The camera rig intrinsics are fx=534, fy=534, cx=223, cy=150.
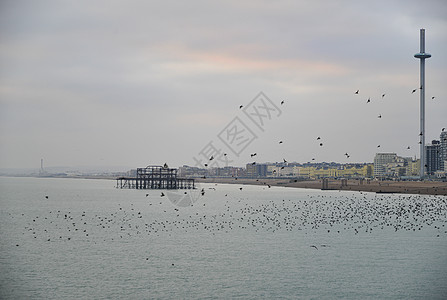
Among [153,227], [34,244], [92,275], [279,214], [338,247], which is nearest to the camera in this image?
[92,275]

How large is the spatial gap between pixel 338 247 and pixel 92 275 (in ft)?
64.7

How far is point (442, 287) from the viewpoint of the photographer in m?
29.1

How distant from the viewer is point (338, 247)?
42.2 m

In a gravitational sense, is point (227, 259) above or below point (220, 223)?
below

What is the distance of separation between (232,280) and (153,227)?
26991 mm

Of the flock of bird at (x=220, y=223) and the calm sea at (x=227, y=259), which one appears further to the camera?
the flock of bird at (x=220, y=223)

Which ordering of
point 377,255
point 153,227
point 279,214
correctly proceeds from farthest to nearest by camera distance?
1. point 279,214
2. point 153,227
3. point 377,255

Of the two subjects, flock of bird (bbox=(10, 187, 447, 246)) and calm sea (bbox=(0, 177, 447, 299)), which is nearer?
calm sea (bbox=(0, 177, 447, 299))

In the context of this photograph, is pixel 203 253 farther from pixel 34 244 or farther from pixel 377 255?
pixel 34 244

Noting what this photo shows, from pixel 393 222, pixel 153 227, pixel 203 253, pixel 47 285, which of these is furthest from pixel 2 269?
pixel 393 222

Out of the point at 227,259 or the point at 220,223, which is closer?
the point at 227,259

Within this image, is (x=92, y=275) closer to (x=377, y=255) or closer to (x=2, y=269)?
(x=2, y=269)

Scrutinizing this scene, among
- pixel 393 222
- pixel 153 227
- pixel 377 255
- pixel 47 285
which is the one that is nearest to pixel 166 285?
pixel 47 285

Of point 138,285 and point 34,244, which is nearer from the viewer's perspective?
point 138,285
